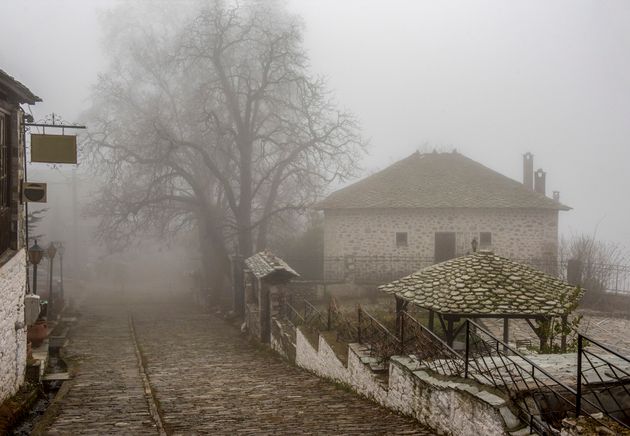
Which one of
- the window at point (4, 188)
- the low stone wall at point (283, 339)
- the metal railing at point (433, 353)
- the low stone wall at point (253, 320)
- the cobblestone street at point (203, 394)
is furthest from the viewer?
the low stone wall at point (253, 320)

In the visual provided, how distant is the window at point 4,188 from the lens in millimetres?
10156

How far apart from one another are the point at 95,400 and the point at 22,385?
1.67 meters

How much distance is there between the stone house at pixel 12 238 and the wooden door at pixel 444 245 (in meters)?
20.3

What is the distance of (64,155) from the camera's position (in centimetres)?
1061

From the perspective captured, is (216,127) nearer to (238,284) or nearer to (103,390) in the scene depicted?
(238,284)

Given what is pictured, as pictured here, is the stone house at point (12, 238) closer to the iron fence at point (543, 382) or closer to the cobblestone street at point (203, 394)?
the cobblestone street at point (203, 394)

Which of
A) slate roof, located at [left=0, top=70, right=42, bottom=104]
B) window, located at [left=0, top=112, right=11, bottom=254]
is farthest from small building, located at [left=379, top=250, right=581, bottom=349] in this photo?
slate roof, located at [left=0, top=70, right=42, bottom=104]

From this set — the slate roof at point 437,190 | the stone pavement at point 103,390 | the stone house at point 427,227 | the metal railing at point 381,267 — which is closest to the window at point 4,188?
the stone pavement at point 103,390

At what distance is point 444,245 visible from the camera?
27875mm

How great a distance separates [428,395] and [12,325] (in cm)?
750

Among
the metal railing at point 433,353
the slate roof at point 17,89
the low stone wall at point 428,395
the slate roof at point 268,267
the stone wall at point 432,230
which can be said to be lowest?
the low stone wall at point 428,395

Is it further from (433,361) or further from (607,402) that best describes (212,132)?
(607,402)

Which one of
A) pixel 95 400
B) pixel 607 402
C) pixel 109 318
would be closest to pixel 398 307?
pixel 607 402

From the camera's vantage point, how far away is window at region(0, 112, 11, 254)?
400 inches
